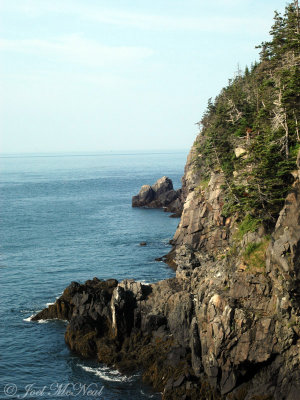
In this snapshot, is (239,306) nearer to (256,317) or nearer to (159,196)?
(256,317)

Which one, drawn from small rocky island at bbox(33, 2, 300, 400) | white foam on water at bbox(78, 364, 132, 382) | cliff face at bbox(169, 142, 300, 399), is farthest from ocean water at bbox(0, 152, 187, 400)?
cliff face at bbox(169, 142, 300, 399)

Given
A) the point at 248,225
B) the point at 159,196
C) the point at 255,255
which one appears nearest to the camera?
the point at 255,255

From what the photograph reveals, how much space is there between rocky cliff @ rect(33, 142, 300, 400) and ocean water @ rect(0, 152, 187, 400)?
2.90 m

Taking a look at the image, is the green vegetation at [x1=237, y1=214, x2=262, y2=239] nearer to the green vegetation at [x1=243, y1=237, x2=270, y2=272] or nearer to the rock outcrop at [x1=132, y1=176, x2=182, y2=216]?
the green vegetation at [x1=243, y1=237, x2=270, y2=272]

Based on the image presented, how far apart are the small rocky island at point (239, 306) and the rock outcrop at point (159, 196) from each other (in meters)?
74.5

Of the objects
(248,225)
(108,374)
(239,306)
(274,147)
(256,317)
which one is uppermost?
(274,147)

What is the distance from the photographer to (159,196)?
14000cm

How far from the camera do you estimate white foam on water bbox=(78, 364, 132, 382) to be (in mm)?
44250

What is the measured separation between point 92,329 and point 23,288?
2231 centimetres

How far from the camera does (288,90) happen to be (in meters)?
45.1

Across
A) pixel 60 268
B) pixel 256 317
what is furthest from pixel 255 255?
pixel 60 268

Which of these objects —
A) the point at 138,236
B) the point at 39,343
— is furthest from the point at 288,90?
the point at 138,236

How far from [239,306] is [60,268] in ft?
145

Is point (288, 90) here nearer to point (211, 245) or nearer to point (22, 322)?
point (211, 245)
